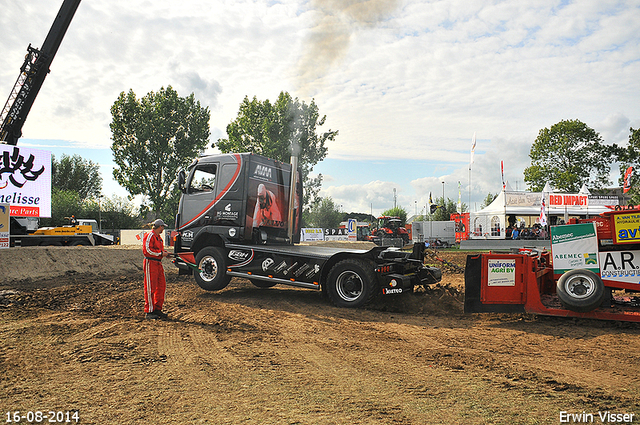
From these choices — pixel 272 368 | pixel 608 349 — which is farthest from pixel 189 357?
pixel 608 349

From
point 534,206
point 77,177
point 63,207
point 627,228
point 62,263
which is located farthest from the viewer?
point 77,177

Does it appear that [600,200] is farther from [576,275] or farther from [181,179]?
[181,179]

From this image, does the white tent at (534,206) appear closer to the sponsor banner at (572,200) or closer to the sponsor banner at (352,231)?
the sponsor banner at (572,200)

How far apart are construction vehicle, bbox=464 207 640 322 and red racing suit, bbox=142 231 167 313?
16.8 ft

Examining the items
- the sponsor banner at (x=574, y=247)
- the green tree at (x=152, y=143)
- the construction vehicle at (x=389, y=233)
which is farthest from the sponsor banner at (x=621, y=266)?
the green tree at (x=152, y=143)

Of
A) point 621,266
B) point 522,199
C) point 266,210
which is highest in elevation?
point 522,199

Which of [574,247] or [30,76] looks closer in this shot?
[574,247]

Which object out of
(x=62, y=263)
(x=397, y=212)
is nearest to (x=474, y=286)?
(x=62, y=263)

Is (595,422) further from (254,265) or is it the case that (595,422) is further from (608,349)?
(254,265)

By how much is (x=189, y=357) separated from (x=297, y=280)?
3711 millimetres

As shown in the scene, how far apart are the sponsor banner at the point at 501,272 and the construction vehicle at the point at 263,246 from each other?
150 centimetres

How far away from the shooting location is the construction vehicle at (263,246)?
7859mm

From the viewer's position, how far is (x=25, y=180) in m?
20.3

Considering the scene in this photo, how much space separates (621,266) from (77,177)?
210ft
